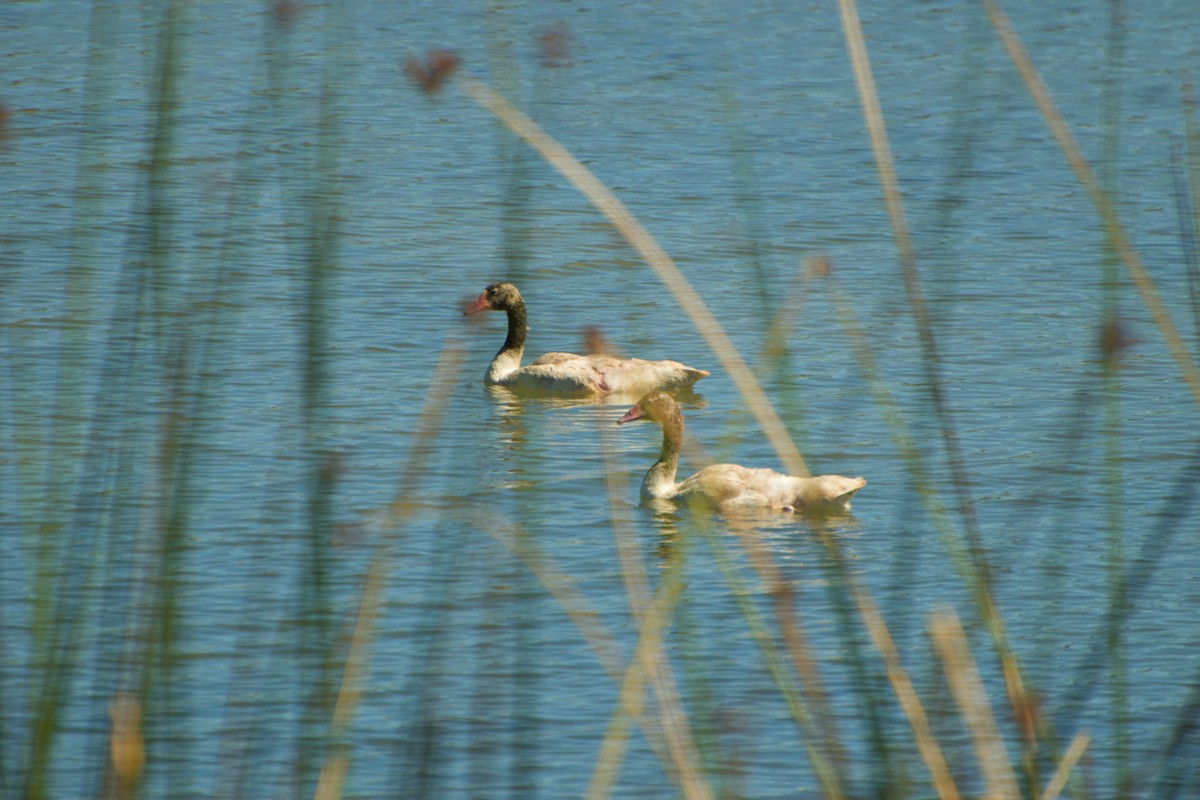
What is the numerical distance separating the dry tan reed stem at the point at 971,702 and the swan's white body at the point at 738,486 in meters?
4.64

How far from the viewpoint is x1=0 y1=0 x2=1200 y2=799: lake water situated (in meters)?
4.23

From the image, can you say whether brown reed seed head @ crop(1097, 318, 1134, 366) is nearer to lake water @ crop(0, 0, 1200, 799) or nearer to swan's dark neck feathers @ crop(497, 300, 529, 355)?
lake water @ crop(0, 0, 1200, 799)

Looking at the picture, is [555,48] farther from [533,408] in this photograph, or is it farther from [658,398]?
[658,398]

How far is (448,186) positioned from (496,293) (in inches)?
205

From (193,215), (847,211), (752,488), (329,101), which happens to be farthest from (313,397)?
(847,211)

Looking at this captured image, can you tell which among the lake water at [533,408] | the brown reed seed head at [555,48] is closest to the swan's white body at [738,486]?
the lake water at [533,408]

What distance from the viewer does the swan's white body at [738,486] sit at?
29.6 feet

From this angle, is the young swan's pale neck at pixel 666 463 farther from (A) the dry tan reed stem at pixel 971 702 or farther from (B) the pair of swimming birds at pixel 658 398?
(A) the dry tan reed stem at pixel 971 702

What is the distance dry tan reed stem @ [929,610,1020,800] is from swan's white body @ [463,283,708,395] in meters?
8.11

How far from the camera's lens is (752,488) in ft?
30.8

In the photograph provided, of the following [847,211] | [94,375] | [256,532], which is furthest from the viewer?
[847,211]

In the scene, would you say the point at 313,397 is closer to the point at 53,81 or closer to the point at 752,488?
the point at 752,488

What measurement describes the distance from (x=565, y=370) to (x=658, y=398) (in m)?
2.36

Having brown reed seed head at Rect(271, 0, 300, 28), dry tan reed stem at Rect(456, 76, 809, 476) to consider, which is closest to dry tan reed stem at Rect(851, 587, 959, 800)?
dry tan reed stem at Rect(456, 76, 809, 476)
